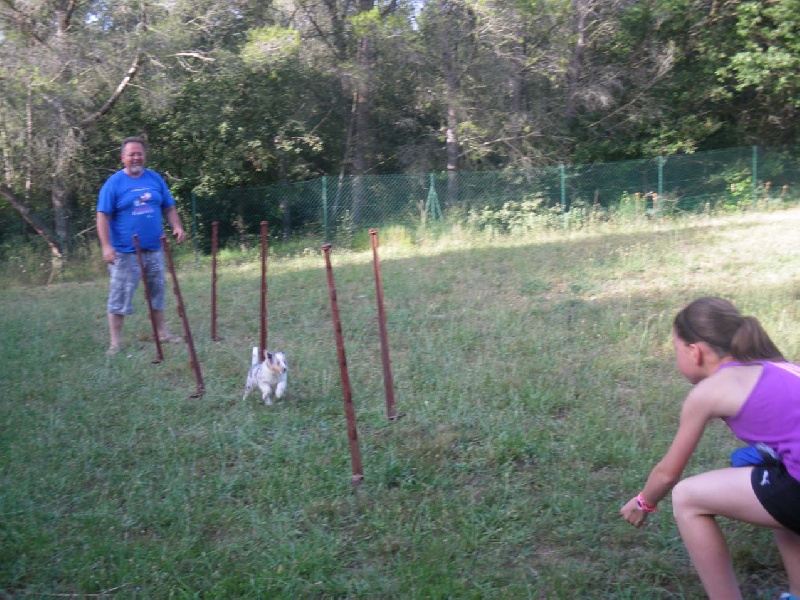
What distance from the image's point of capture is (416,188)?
53.5 feet

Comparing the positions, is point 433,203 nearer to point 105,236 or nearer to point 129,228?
point 129,228

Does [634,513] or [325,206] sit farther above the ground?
[325,206]

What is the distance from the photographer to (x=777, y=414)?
2227 millimetres

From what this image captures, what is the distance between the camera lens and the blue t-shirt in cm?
646

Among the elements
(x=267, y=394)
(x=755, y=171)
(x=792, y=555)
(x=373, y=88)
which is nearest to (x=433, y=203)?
(x=373, y=88)

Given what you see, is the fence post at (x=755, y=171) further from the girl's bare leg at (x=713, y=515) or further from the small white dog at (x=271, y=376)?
the girl's bare leg at (x=713, y=515)

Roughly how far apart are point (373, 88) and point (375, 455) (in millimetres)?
15627

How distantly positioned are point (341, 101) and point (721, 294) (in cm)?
1447

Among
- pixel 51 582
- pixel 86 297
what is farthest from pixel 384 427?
pixel 86 297

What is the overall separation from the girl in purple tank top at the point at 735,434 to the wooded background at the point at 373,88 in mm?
14342

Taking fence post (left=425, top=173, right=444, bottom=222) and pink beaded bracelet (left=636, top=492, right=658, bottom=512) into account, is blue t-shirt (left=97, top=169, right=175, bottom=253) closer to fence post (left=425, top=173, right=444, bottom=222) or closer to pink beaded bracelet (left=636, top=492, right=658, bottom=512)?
pink beaded bracelet (left=636, top=492, right=658, bottom=512)

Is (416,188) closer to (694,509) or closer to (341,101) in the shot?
(341,101)

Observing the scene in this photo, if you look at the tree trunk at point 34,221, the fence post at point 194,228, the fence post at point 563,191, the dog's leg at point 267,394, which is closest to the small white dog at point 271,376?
the dog's leg at point 267,394

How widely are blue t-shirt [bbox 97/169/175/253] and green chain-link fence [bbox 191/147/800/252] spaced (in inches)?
365
